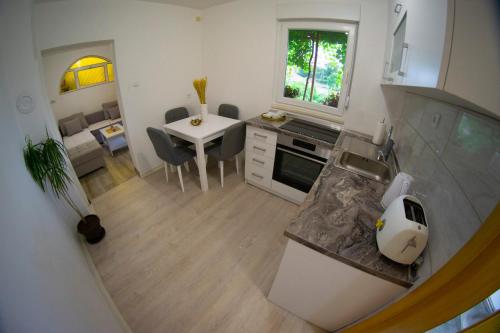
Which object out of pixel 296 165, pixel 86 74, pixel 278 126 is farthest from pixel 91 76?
pixel 296 165

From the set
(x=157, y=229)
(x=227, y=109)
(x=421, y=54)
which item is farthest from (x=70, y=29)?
(x=421, y=54)

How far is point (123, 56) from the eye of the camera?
2.39 metres

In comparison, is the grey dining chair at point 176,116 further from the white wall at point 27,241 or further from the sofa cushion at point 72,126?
the sofa cushion at point 72,126

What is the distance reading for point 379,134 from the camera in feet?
6.61

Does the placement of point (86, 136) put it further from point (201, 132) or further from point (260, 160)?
point (260, 160)

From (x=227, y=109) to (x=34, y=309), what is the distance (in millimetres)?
2862

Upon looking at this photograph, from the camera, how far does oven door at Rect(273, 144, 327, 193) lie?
221cm

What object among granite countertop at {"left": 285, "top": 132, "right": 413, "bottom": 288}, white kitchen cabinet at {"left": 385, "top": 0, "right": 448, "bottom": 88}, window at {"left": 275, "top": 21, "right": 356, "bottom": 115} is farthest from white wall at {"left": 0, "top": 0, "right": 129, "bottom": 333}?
window at {"left": 275, "top": 21, "right": 356, "bottom": 115}

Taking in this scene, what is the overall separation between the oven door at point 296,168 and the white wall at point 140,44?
1950 millimetres

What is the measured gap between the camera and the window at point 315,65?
7.20 feet

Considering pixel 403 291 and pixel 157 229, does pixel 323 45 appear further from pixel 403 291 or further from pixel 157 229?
pixel 157 229

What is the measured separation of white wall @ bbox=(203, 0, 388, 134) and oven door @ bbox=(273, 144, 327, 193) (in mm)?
672

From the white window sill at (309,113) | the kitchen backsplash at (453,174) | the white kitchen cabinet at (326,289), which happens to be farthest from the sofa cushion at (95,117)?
the kitchen backsplash at (453,174)

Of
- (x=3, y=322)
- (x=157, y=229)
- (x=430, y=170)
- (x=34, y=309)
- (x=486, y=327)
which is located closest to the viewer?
(x=486, y=327)
